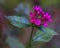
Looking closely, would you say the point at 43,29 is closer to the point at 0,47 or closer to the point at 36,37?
the point at 36,37

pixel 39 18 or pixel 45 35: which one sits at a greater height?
pixel 39 18

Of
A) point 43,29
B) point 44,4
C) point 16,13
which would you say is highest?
point 43,29

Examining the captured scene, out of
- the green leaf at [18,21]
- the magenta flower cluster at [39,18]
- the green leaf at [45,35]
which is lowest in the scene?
the green leaf at [45,35]

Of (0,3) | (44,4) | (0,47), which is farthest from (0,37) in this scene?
(44,4)

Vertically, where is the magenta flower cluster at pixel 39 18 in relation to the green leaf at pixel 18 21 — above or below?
above

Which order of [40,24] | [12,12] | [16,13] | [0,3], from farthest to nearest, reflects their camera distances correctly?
[0,3]
[12,12]
[16,13]
[40,24]

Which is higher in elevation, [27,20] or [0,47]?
[27,20]

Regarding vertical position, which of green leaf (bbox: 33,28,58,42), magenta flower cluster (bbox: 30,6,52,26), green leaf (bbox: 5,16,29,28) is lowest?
green leaf (bbox: 33,28,58,42)

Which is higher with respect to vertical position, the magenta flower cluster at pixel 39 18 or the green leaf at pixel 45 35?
the magenta flower cluster at pixel 39 18

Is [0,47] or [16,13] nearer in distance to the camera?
[0,47]

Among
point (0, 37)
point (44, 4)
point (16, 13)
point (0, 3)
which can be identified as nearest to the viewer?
point (0, 37)

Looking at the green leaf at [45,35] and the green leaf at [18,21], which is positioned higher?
the green leaf at [18,21]
